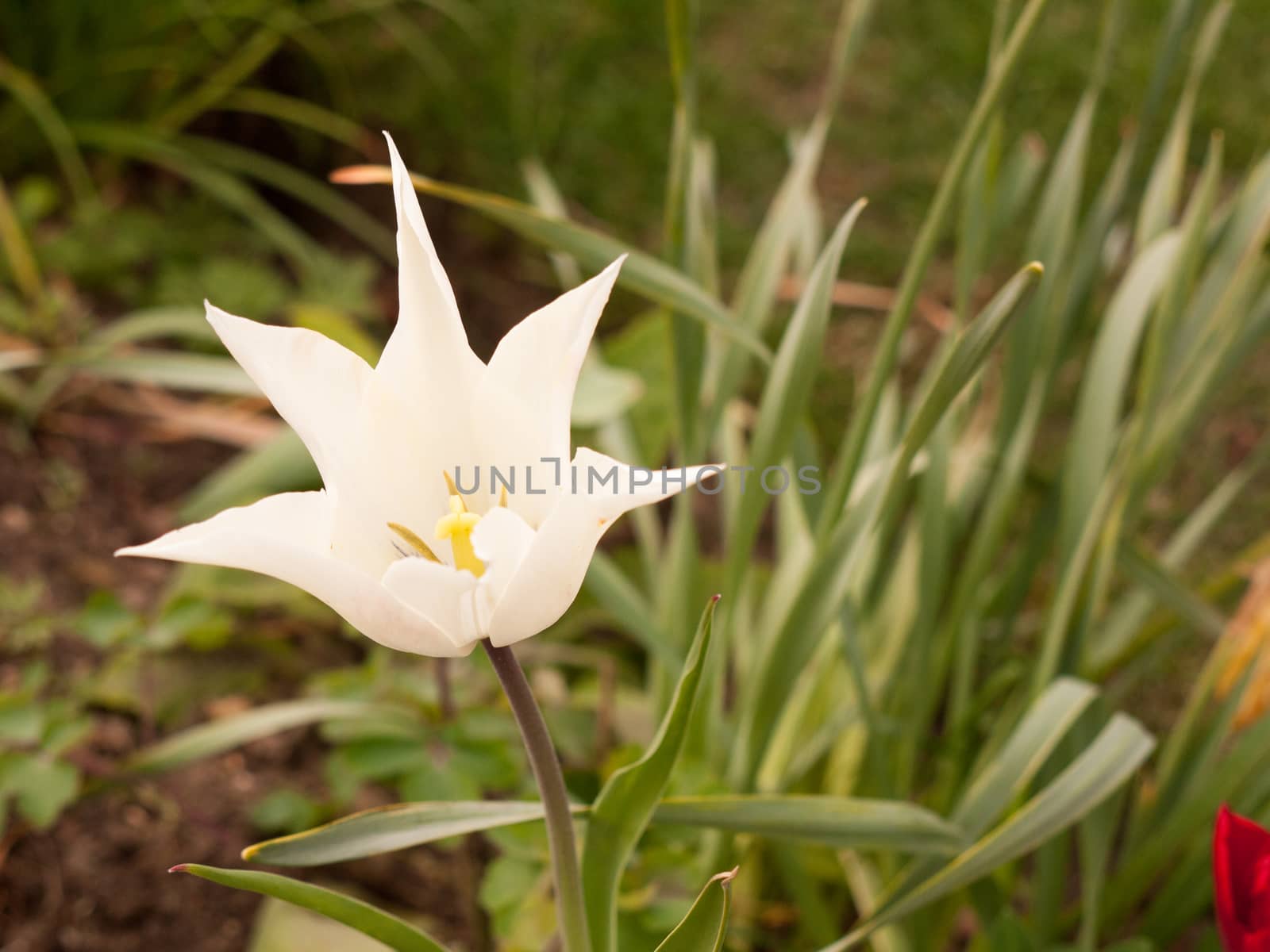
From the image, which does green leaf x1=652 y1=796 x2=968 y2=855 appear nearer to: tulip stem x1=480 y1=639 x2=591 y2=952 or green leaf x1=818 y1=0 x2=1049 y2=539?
tulip stem x1=480 y1=639 x2=591 y2=952

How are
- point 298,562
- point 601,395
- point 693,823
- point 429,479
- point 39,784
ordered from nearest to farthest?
point 298,562 < point 429,479 < point 693,823 < point 39,784 < point 601,395

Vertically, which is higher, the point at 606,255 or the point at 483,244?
the point at 483,244

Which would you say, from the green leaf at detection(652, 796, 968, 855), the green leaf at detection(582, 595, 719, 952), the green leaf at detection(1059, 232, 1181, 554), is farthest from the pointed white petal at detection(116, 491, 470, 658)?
the green leaf at detection(1059, 232, 1181, 554)

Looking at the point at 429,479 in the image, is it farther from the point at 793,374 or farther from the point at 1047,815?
the point at 1047,815

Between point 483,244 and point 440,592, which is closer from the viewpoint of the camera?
point 440,592

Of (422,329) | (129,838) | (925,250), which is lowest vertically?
Result: (129,838)

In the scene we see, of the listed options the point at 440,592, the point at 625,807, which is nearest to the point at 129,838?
the point at 625,807

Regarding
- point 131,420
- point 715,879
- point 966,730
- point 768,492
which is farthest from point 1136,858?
point 131,420

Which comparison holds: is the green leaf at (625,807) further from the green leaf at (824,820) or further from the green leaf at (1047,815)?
the green leaf at (1047,815)

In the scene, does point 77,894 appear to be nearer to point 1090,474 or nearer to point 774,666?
point 774,666
